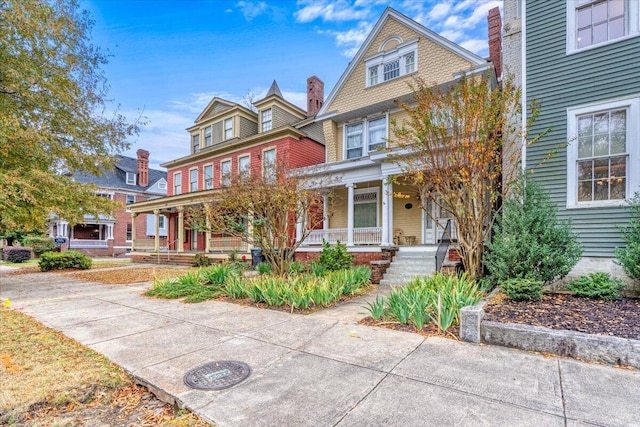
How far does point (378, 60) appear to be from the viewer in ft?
44.8

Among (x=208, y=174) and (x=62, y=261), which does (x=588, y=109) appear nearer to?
(x=208, y=174)

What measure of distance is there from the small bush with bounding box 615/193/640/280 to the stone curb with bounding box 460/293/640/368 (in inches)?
136

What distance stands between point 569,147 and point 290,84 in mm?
18050

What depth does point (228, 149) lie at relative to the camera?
1898cm

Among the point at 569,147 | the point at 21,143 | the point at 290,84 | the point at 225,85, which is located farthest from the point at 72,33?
the point at 569,147

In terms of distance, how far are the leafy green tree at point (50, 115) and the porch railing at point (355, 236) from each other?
24.9 feet

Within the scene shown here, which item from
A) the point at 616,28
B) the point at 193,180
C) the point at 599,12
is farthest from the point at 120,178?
the point at 616,28

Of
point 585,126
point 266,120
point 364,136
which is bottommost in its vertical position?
point 585,126

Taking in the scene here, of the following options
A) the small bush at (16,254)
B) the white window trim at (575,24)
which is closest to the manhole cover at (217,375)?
the white window trim at (575,24)

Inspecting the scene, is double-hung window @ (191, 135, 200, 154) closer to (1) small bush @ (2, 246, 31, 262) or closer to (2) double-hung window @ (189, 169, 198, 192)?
(2) double-hung window @ (189, 169, 198, 192)

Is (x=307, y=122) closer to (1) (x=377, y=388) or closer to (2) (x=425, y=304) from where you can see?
(2) (x=425, y=304)

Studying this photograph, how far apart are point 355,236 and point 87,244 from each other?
2900 cm

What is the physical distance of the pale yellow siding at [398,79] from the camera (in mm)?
12000

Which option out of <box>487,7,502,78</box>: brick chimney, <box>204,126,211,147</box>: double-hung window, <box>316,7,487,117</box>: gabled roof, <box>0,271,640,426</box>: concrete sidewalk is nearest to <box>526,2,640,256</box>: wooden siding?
<box>316,7,487,117</box>: gabled roof
